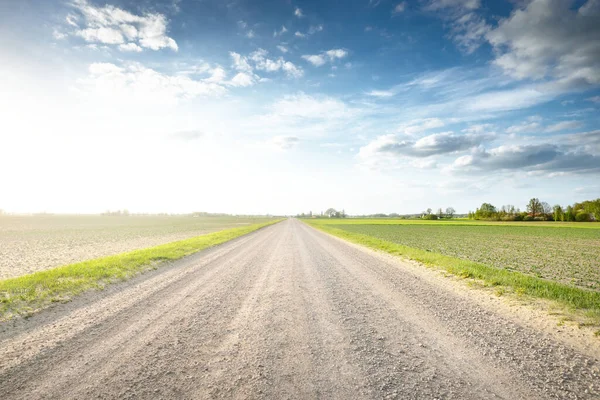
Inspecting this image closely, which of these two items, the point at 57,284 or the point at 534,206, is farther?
the point at 534,206

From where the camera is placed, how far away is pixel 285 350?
5.40 metres

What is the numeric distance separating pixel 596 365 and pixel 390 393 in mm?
4022

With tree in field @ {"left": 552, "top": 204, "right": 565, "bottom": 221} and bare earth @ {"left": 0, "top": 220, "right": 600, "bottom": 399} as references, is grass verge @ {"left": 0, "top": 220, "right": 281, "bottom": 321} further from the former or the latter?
tree in field @ {"left": 552, "top": 204, "right": 565, "bottom": 221}

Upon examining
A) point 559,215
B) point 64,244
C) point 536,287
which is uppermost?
point 559,215

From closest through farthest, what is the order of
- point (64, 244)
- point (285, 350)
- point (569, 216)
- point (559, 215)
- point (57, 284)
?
point (285, 350), point (57, 284), point (64, 244), point (569, 216), point (559, 215)

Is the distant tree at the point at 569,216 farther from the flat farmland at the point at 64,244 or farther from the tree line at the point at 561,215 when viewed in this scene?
the flat farmland at the point at 64,244

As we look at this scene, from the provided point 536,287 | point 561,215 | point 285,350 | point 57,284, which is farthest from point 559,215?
point 57,284

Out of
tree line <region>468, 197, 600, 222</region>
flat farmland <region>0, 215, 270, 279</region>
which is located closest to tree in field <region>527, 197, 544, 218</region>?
tree line <region>468, 197, 600, 222</region>

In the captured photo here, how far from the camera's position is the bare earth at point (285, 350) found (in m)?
4.15

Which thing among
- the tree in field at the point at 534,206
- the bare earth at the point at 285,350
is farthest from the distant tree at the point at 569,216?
the bare earth at the point at 285,350

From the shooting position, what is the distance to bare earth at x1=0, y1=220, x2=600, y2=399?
13.6ft

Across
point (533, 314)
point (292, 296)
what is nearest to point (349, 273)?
point (292, 296)

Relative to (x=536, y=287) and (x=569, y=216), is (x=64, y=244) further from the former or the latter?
(x=569, y=216)

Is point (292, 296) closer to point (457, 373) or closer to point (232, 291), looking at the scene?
point (232, 291)
